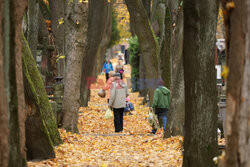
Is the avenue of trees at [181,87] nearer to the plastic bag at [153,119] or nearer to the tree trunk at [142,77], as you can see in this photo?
the plastic bag at [153,119]

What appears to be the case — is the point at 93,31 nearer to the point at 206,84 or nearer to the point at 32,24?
the point at 32,24

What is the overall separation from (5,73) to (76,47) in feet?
22.4

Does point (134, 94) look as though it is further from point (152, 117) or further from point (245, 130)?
point (245, 130)

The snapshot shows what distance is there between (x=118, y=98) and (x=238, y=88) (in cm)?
963

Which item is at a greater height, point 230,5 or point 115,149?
A: point 230,5

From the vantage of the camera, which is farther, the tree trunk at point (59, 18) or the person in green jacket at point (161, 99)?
the tree trunk at point (59, 18)

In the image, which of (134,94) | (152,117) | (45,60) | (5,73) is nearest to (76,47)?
(152,117)

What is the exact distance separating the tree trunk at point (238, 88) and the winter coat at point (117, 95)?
943 cm

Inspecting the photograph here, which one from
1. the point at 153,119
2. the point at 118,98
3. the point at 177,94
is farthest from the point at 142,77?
the point at 177,94

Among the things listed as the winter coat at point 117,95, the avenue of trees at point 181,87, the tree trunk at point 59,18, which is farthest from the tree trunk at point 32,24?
the tree trunk at point 59,18

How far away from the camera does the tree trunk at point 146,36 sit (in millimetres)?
15617

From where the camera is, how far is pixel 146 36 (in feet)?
52.1

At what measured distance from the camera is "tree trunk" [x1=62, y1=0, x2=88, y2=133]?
12227 mm

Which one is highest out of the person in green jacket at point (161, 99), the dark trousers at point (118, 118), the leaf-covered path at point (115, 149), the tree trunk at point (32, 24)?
the tree trunk at point (32, 24)
